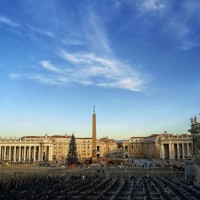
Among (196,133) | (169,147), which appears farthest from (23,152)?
(196,133)

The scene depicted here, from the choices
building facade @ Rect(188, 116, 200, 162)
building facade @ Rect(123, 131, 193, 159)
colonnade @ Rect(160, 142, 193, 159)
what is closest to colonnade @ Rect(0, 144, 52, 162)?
building facade @ Rect(123, 131, 193, 159)

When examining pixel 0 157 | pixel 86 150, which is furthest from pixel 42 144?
pixel 86 150

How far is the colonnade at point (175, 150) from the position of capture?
293ft

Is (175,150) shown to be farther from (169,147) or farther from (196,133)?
(196,133)

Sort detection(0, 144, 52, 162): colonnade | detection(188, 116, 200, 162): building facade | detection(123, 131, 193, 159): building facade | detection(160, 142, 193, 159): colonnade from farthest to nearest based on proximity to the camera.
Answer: detection(0, 144, 52, 162): colonnade, detection(123, 131, 193, 159): building facade, detection(160, 142, 193, 159): colonnade, detection(188, 116, 200, 162): building facade

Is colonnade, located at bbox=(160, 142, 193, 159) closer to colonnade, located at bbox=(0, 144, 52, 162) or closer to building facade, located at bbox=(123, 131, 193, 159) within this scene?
building facade, located at bbox=(123, 131, 193, 159)

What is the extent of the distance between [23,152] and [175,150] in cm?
4654

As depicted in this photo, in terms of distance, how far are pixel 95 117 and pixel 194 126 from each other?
18279mm

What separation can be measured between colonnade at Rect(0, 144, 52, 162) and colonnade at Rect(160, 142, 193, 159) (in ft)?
113

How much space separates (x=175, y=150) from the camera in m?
95.2

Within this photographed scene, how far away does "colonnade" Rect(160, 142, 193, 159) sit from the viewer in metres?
89.4

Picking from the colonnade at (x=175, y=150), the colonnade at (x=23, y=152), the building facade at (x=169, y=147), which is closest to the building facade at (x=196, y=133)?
the building facade at (x=169, y=147)

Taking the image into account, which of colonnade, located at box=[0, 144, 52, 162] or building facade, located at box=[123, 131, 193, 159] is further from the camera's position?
colonnade, located at box=[0, 144, 52, 162]

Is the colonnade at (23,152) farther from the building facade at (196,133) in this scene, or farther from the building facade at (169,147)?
the building facade at (196,133)
